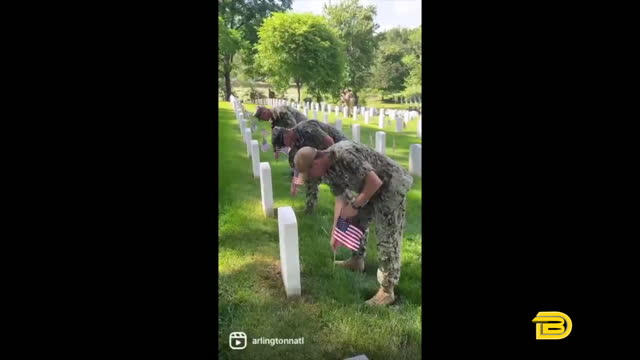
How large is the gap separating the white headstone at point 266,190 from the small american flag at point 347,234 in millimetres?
652

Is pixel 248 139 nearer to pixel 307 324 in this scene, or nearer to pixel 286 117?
pixel 286 117

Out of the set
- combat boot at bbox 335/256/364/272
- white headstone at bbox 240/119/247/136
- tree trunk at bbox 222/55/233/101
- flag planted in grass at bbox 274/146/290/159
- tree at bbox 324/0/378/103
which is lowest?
combat boot at bbox 335/256/364/272

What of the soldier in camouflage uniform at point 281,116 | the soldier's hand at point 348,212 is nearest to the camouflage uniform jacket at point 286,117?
the soldier in camouflage uniform at point 281,116

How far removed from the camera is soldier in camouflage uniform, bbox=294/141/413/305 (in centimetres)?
302

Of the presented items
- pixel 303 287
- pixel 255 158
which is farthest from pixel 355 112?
pixel 303 287

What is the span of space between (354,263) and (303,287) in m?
0.49

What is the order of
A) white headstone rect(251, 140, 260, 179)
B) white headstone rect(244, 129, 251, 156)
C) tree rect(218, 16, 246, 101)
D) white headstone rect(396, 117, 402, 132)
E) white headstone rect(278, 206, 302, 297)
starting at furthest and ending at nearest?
white headstone rect(396, 117, 402, 132) → white headstone rect(244, 129, 251, 156) → white headstone rect(251, 140, 260, 179) → tree rect(218, 16, 246, 101) → white headstone rect(278, 206, 302, 297)

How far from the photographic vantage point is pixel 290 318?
3.15m

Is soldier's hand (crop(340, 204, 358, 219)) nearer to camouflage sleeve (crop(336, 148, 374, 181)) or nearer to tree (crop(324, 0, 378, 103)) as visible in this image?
camouflage sleeve (crop(336, 148, 374, 181))

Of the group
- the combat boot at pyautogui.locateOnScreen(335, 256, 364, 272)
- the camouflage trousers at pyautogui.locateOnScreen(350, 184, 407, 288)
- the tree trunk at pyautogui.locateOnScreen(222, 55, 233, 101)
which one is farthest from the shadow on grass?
the tree trunk at pyautogui.locateOnScreen(222, 55, 233, 101)

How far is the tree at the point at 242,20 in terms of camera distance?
134 inches

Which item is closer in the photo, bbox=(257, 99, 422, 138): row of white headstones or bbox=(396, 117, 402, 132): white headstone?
bbox=(257, 99, 422, 138): row of white headstones

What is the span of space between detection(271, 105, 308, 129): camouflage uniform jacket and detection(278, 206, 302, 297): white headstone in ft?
3.27
